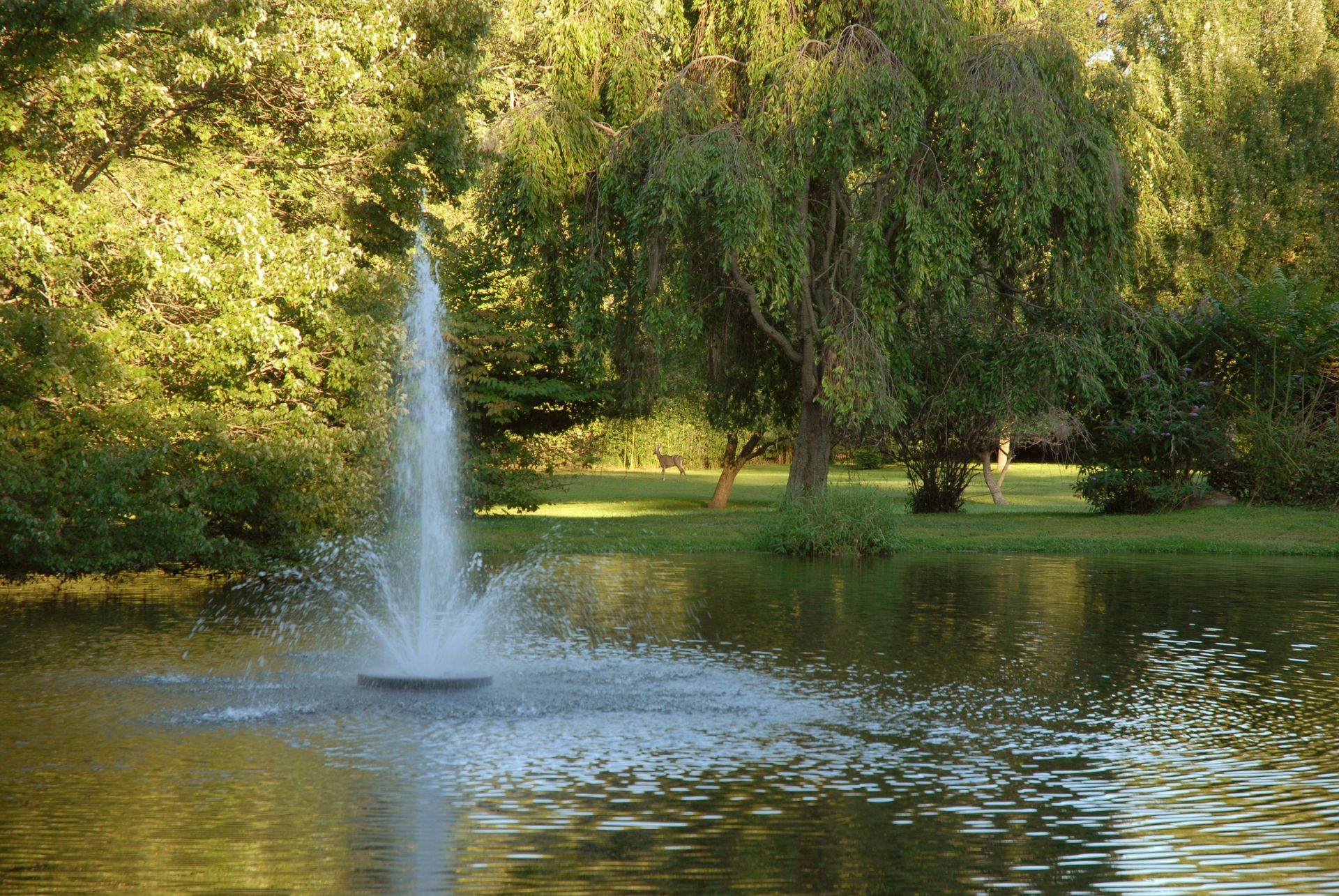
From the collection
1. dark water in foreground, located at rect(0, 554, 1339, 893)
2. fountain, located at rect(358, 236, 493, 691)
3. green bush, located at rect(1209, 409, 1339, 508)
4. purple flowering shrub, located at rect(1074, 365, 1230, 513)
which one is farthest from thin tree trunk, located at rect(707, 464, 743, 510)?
dark water in foreground, located at rect(0, 554, 1339, 893)

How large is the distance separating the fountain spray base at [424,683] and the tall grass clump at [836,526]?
1205 cm

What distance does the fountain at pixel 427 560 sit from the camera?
38.2ft

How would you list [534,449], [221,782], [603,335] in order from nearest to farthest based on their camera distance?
[221,782], [603,335], [534,449]

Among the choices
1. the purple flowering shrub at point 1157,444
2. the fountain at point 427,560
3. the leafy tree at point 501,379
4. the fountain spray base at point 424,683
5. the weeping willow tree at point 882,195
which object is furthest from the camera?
the leafy tree at point 501,379

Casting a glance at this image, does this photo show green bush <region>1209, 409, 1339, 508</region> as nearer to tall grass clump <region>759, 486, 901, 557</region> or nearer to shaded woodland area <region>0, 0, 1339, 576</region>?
shaded woodland area <region>0, 0, 1339, 576</region>

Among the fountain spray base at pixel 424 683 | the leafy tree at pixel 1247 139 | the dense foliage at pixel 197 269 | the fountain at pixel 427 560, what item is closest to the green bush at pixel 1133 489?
the leafy tree at pixel 1247 139

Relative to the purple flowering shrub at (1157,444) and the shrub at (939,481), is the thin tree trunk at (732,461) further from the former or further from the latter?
the purple flowering shrub at (1157,444)

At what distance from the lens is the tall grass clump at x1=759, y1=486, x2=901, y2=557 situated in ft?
73.0

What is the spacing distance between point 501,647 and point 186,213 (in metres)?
8.05

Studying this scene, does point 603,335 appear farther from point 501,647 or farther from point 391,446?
point 501,647

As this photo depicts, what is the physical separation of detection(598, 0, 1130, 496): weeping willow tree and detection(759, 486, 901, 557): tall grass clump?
134 centimetres

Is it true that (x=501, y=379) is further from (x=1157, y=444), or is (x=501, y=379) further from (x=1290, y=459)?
(x=1290, y=459)

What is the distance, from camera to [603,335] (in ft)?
81.1

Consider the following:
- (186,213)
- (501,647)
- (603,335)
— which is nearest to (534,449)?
(603,335)
